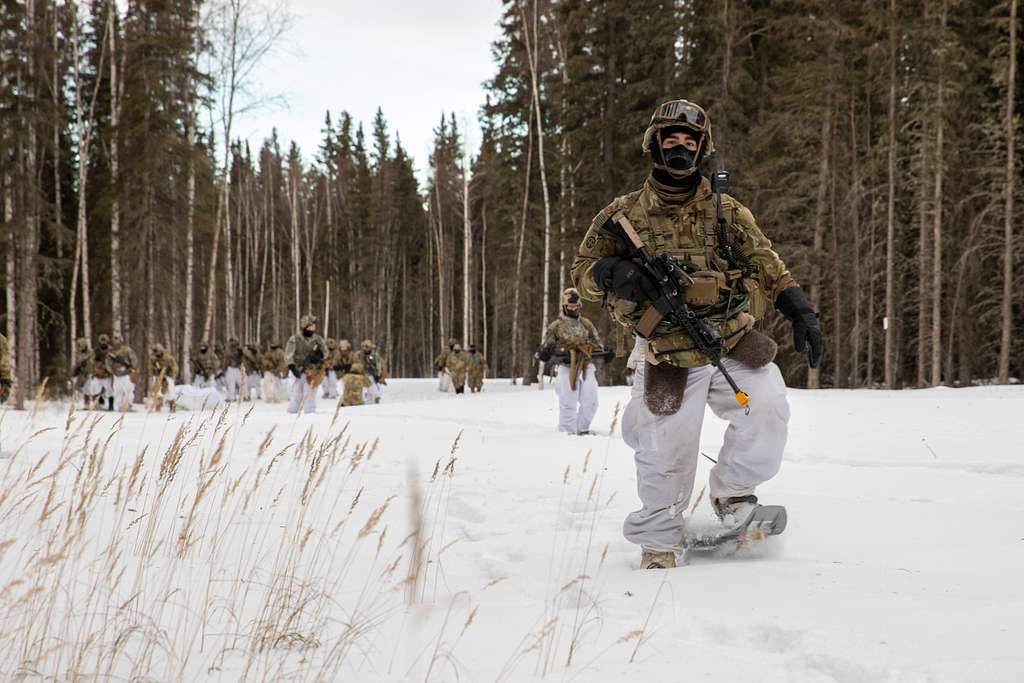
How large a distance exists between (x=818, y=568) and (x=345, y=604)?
1962 millimetres

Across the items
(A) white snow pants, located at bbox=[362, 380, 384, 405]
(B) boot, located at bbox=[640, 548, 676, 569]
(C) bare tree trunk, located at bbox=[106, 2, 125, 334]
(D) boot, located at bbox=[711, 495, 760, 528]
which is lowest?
(A) white snow pants, located at bbox=[362, 380, 384, 405]

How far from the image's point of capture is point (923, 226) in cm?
1842

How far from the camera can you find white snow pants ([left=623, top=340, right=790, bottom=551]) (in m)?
Answer: 3.19

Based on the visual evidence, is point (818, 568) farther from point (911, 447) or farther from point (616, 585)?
point (911, 447)

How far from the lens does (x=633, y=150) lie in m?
19.2

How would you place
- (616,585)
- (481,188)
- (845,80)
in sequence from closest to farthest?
(616,585) < (845,80) < (481,188)

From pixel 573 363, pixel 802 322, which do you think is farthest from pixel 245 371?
pixel 802 322

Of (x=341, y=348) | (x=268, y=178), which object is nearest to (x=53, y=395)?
(x=341, y=348)

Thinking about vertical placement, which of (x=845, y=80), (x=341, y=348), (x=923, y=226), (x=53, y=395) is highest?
(x=845, y=80)

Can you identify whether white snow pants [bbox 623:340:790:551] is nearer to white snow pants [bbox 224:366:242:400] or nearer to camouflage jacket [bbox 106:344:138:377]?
camouflage jacket [bbox 106:344:138:377]

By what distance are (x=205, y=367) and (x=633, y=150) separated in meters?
14.8

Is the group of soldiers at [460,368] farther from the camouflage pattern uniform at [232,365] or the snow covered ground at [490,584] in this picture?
the snow covered ground at [490,584]

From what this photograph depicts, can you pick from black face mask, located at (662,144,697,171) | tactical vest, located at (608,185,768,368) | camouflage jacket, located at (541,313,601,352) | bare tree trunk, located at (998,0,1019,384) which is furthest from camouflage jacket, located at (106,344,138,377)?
bare tree trunk, located at (998,0,1019,384)

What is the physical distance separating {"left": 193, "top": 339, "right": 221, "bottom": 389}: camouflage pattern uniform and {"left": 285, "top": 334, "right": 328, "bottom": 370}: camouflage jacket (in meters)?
7.81
